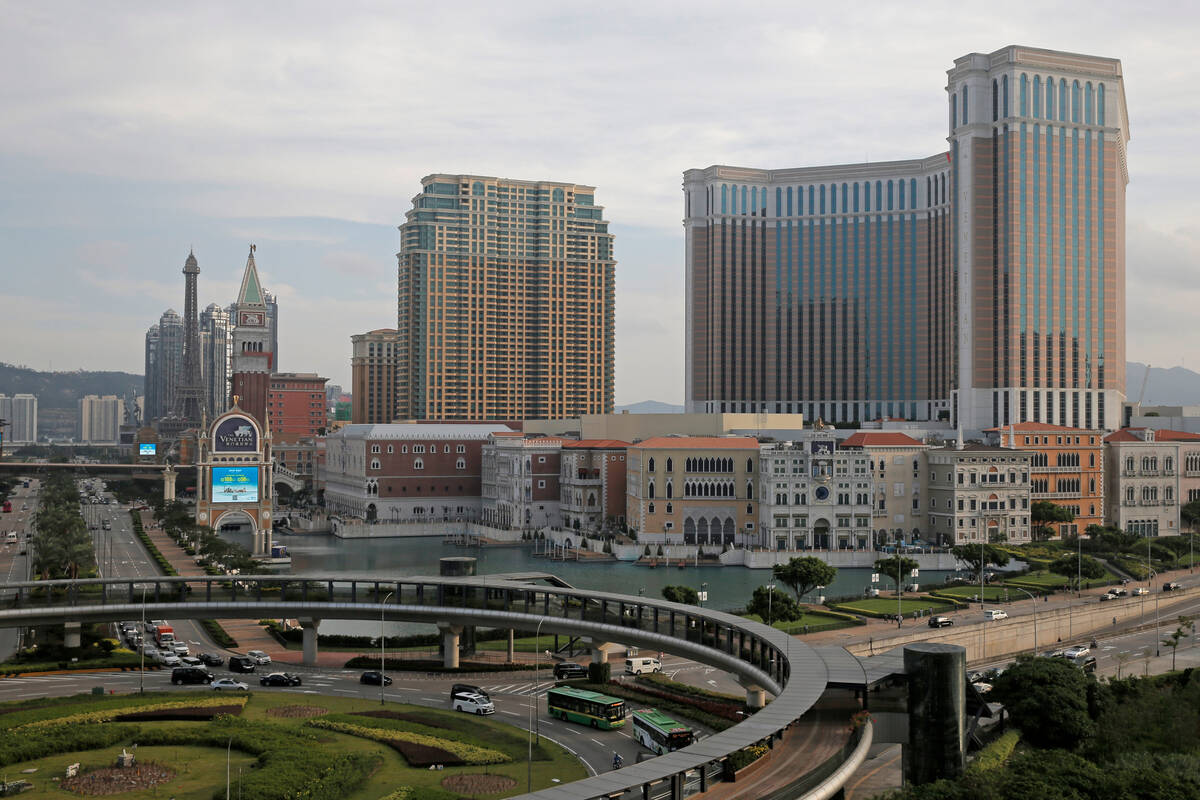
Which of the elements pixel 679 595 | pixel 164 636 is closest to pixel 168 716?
pixel 164 636

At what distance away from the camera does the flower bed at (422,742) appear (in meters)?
38.6

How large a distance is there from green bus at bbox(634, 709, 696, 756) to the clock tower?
127 meters

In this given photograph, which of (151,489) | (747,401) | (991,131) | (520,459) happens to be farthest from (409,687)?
(151,489)

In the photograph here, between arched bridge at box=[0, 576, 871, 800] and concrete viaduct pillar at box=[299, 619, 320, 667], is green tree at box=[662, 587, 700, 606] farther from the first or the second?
concrete viaduct pillar at box=[299, 619, 320, 667]

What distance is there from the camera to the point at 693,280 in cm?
18225

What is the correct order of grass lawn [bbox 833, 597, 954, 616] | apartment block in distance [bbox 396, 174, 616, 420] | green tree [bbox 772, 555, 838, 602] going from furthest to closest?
apartment block in distance [bbox 396, 174, 616, 420], green tree [bbox 772, 555, 838, 602], grass lawn [bbox 833, 597, 954, 616]

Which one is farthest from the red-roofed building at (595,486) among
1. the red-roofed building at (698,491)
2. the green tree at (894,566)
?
the green tree at (894,566)

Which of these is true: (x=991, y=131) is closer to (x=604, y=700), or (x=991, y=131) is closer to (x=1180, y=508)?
(x=1180, y=508)

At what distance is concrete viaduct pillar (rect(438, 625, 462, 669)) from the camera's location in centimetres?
5575

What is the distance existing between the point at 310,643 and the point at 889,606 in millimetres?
41329

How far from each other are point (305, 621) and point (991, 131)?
115131 millimetres

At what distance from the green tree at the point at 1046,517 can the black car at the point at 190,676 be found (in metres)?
90.9

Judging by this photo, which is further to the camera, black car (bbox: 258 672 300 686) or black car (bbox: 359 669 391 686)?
black car (bbox: 359 669 391 686)

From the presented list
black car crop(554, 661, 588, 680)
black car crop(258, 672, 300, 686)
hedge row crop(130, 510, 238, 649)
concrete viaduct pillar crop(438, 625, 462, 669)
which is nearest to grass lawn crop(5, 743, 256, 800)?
black car crop(258, 672, 300, 686)
